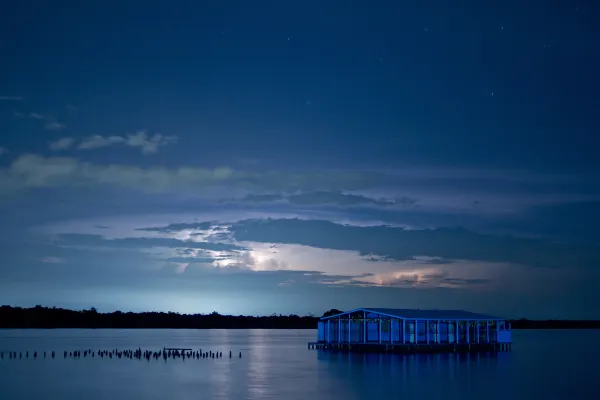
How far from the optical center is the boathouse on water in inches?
2958

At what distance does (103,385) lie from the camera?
51.8 m

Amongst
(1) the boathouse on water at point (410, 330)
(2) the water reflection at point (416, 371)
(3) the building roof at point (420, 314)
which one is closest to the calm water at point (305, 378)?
(2) the water reflection at point (416, 371)

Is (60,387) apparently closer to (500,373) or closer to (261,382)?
(261,382)

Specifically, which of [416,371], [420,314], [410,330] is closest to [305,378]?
[416,371]

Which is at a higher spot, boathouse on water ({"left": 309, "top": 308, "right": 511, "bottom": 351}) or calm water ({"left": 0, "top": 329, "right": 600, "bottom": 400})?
boathouse on water ({"left": 309, "top": 308, "right": 511, "bottom": 351})

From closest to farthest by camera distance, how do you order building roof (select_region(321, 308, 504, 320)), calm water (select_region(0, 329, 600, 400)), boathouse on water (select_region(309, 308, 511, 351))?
calm water (select_region(0, 329, 600, 400)), building roof (select_region(321, 308, 504, 320)), boathouse on water (select_region(309, 308, 511, 351))

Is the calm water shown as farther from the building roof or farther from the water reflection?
the building roof

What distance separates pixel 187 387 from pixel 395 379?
1465 cm

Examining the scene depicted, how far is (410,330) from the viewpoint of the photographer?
76.7 metres

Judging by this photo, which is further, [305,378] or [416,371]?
[416,371]

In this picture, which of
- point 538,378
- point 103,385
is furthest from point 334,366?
point 103,385

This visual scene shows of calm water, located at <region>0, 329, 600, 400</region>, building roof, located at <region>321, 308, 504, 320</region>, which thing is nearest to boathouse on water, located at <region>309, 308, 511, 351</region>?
building roof, located at <region>321, 308, 504, 320</region>

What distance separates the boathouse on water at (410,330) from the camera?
246ft

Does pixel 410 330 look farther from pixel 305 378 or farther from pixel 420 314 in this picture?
pixel 305 378
